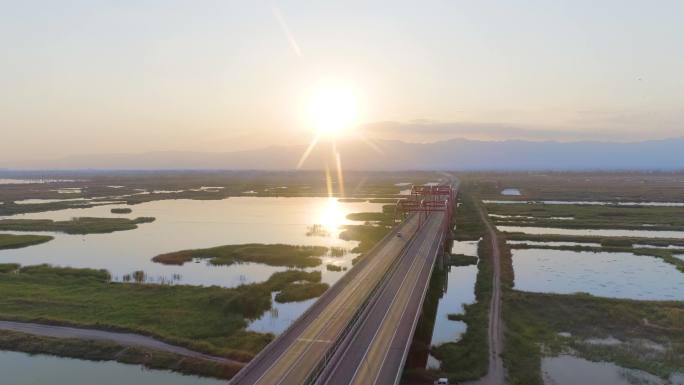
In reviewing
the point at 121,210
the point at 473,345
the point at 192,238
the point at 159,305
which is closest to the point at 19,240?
the point at 192,238

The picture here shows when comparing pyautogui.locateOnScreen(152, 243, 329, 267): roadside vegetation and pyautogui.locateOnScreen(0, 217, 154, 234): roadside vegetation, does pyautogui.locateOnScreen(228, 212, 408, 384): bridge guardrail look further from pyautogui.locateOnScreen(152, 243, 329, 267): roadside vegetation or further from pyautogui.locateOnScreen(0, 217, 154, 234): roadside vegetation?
pyautogui.locateOnScreen(0, 217, 154, 234): roadside vegetation

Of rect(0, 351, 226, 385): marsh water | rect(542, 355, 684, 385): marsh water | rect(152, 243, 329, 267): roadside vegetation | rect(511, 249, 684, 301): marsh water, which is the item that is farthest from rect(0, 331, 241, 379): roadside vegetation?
rect(511, 249, 684, 301): marsh water

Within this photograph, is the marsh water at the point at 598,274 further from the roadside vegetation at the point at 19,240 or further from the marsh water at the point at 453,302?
the roadside vegetation at the point at 19,240

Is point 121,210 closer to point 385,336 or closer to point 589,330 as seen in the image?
point 385,336

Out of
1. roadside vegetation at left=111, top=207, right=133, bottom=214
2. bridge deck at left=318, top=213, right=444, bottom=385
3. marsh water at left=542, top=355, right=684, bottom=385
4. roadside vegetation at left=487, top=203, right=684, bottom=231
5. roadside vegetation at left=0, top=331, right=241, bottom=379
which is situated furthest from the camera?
roadside vegetation at left=111, top=207, right=133, bottom=214

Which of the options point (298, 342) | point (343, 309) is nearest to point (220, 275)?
point (343, 309)

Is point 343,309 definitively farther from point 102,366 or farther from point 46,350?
point 46,350
